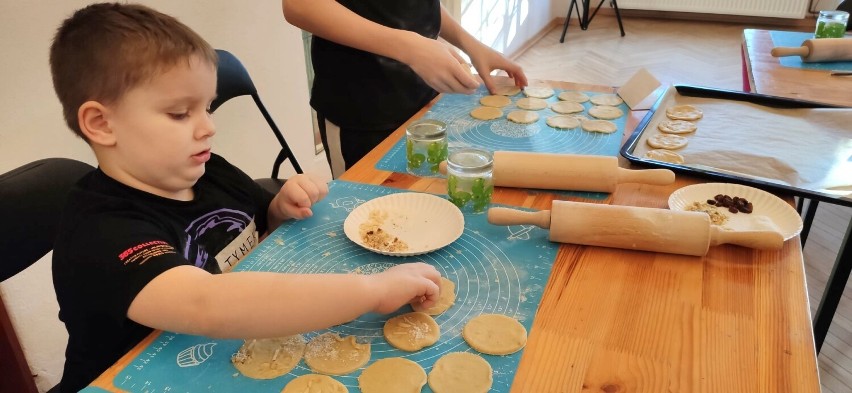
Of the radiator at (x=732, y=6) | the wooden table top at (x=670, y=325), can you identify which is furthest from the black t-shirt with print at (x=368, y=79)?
the radiator at (x=732, y=6)

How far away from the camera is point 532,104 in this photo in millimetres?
1374

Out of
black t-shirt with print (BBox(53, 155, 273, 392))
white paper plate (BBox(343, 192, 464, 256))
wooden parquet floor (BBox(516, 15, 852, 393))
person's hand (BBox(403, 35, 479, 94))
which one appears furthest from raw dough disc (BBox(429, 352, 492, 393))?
wooden parquet floor (BBox(516, 15, 852, 393))

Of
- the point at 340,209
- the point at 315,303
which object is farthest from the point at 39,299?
the point at 315,303

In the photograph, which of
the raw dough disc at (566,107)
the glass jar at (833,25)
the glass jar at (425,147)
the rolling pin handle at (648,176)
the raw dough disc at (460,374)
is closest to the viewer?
the raw dough disc at (460,374)

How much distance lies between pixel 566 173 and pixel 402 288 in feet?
1.42

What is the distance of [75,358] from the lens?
0.86 metres

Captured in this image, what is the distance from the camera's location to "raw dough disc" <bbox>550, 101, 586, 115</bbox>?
1.33 meters

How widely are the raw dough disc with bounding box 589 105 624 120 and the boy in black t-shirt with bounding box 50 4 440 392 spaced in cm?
73

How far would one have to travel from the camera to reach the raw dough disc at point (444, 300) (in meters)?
0.73

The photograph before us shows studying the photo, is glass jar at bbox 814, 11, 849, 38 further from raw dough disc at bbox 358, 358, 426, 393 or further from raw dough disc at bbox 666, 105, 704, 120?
raw dough disc at bbox 358, 358, 426, 393

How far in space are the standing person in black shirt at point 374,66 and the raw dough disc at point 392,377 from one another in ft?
2.00

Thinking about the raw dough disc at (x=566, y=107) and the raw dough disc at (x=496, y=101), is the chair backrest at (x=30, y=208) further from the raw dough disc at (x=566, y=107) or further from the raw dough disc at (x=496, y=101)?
the raw dough disc at (x=566, y=107)

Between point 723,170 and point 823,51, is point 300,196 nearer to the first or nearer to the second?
point 723,170

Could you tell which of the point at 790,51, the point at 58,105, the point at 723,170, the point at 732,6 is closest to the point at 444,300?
the point at 723,170
